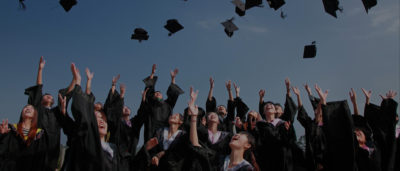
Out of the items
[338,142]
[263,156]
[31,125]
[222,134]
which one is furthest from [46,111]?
[338,142]

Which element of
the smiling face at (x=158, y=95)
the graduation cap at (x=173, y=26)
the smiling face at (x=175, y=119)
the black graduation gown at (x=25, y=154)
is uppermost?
the graduation cap at (x=173, y=26)

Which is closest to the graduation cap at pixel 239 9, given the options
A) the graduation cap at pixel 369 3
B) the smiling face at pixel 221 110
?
the smiling face at pixel 221 110

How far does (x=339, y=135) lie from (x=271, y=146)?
3.68ft

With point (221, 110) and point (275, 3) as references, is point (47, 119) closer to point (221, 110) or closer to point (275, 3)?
point (221, 110)

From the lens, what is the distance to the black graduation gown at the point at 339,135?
12.7 ft

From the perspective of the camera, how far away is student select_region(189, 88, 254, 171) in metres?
3.48

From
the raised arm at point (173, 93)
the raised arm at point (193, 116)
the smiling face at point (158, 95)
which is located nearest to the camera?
the raised arm at point (193, 116)

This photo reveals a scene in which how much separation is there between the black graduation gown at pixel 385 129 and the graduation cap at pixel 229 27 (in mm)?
3759

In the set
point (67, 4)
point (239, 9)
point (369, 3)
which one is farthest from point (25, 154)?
point (369, 3)

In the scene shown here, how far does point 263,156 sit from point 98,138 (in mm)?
2481

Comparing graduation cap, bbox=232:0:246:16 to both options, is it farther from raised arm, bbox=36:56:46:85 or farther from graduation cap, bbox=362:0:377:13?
raised arm, bbox=36:56:46:85

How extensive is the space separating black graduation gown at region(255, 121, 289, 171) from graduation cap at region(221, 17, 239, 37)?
3.19 m

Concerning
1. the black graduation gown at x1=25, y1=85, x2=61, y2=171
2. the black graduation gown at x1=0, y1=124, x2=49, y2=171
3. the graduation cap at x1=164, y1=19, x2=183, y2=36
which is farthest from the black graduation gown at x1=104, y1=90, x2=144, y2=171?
the graduation cap at x1=164, y1=19, x2=183, y2=36

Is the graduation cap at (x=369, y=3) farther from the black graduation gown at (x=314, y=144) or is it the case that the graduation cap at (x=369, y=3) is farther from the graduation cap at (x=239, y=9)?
the black graduation gown at (x=314, y=144)
